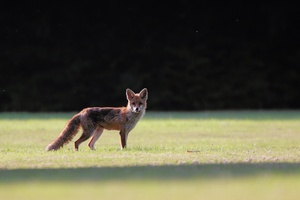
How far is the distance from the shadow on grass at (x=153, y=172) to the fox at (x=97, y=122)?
217 centimetres

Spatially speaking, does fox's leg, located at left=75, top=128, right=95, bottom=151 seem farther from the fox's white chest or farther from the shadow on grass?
the shadow on grass

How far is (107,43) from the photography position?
2195 cm

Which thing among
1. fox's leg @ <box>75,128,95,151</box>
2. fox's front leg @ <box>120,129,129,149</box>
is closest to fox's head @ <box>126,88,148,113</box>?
fox's front leg @ <box>120,129,129,149</box>

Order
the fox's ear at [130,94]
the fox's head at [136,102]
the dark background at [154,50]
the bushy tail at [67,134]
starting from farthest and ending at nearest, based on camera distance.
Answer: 1. the dark background at [154,50]
2. the fox's ear at [130,94]
3. the fox's head at [136,102]
4. the bushy tail at [67,134]

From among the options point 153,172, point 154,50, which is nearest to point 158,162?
point 153,172

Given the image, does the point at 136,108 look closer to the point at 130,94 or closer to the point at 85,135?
the point at 130,94

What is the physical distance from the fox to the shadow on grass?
7.11 ft

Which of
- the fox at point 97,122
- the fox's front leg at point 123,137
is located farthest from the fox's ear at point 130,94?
the fox's front leg at point 123,137

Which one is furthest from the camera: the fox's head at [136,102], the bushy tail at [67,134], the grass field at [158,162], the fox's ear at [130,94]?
the fox's ear at [130,94]

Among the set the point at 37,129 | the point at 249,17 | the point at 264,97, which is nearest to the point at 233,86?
the point at 264,97

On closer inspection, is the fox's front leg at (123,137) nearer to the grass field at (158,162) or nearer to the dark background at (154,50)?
the grass field at (158,162)

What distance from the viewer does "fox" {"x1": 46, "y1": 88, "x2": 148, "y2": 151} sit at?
930cm

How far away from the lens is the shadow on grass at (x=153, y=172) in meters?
6.39

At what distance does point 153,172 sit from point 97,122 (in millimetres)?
2717
